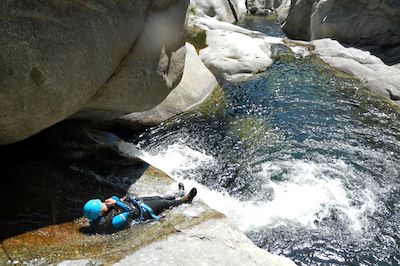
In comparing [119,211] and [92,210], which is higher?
[92,210]

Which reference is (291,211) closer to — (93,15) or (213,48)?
(93,15)

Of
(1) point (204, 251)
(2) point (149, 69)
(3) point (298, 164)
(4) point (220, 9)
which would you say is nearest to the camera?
(1) point (204, 251)

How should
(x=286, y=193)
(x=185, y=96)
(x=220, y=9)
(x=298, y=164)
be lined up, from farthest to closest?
(x=220, y=9) → (x=185, y=96) → (x=298, y=164) → (x=286, y=193)

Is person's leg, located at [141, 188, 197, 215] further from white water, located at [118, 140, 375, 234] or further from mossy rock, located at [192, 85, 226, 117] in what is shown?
mossy rock, located at [192, 85, 226, 117]

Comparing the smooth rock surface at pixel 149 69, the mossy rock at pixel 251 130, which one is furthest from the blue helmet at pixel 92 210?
the mossy rock at pixel 251 130

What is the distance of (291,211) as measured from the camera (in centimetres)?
1223

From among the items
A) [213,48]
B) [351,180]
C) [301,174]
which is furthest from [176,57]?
[213,48]

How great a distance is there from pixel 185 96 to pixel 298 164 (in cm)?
728

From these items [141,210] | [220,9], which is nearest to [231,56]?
[141,210]

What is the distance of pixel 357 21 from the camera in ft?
104

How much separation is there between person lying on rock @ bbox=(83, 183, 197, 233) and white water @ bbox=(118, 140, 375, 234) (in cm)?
276

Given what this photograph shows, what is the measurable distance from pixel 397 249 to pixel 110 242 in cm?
794

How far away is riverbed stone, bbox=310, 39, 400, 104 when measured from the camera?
74.1 feet

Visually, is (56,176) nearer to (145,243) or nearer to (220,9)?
(145,243)
